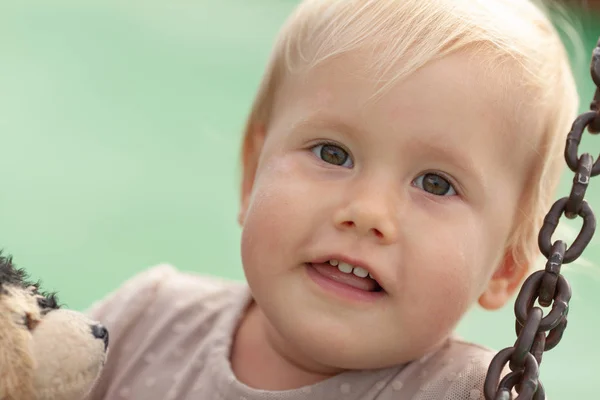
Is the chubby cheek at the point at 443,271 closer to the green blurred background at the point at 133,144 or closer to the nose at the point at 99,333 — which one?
the nose at the point at 99,333

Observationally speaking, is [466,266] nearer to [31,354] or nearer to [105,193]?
[31,354]

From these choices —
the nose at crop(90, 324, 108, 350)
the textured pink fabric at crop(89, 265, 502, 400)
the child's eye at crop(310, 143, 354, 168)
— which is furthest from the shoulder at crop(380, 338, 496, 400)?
the nose at crop(90, 324, 108, 350)

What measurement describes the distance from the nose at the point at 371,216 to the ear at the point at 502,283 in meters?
0.22

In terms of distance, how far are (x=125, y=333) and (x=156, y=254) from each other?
38.6 inches

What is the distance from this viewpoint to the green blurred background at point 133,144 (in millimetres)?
2080

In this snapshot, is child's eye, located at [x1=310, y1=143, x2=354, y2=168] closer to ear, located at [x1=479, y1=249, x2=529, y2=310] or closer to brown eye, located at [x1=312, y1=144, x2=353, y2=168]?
brown eye, located at [x1=312, y1=144, x2=353, y2=168]

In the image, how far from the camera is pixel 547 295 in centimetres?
70

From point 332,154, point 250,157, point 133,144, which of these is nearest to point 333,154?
point 332,154

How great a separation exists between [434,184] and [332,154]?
0.36ft

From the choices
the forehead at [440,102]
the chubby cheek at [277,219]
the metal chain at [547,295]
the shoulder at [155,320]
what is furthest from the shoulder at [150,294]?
the metal chain at [547,295]

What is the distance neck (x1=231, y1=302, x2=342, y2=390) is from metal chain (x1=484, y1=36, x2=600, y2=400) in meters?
0.33

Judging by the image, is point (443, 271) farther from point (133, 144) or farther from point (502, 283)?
point (133, 144)

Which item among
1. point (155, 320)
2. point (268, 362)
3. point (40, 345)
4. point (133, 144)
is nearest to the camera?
point (40, 345)

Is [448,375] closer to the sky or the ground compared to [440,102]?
closer to the ground
